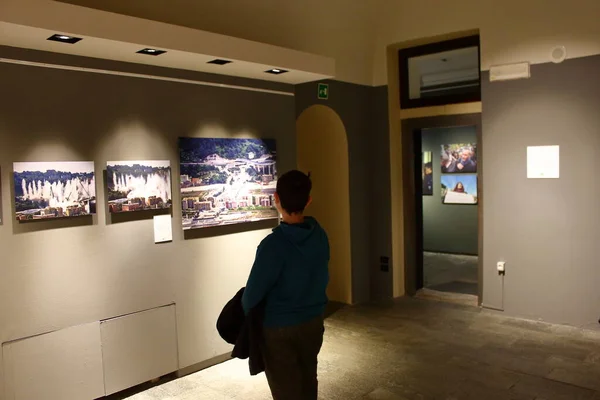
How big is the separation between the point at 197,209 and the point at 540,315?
380cm

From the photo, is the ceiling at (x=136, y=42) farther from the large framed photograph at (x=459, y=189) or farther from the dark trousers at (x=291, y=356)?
the large framed photograph at (x=459, y=189)

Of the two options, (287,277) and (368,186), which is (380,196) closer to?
(368,186)

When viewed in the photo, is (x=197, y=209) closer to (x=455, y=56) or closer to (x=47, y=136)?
A: (x=47, y=136)

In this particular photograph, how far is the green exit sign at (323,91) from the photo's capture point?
20.1 ft

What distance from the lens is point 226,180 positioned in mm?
4773

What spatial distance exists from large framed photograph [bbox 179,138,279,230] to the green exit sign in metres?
1.25

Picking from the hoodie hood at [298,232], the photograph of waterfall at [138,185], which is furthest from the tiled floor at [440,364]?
the hoodie hood at [298,232]

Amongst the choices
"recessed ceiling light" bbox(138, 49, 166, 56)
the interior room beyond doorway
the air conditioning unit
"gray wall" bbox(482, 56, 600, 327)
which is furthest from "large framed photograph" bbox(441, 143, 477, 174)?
"recessed ceiling light" bbox(138, 49, 166, 56)

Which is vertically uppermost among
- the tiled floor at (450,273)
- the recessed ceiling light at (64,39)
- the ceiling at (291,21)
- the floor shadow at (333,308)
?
the ceiling at (291,21)

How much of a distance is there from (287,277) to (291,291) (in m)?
0.07

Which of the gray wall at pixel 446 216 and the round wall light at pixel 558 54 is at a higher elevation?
the round wall light at pixel 558 54

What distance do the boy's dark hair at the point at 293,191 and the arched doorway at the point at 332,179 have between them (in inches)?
157

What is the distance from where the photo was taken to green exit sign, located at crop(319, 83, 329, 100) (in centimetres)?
612

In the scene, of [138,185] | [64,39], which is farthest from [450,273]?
[64,39]
